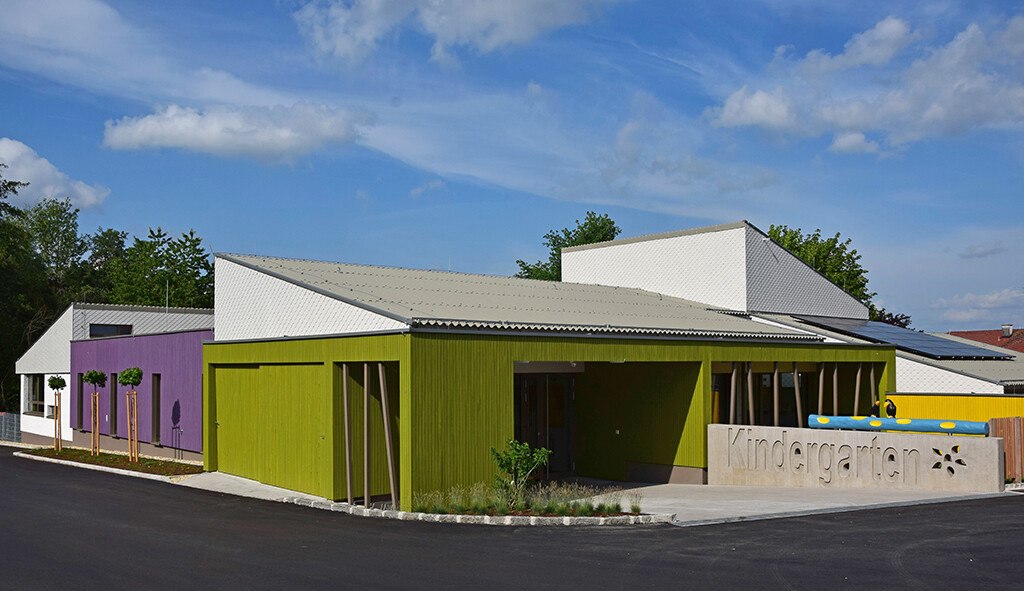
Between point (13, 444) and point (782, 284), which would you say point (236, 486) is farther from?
point (13, 444)

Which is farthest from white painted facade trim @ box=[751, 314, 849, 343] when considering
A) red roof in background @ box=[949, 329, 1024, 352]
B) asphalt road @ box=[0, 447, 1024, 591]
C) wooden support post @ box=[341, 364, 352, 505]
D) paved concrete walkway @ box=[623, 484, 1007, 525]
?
red roof in background @ box=[949, 329, 1024, 352]

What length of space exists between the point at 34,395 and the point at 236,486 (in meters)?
24.1

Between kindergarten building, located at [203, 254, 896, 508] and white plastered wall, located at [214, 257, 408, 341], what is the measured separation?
Result: 5cm

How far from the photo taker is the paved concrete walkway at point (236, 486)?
20391 mm

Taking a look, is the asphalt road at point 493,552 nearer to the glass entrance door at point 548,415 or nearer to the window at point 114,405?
the glass entrance door at point 548,415

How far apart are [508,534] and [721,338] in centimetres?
1052

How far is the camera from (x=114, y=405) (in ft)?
107

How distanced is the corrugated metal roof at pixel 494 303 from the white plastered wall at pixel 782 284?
276 cm

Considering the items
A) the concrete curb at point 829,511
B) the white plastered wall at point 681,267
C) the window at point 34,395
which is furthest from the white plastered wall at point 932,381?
the window at point 34,395

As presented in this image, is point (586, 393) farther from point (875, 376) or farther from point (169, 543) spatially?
point (169, 543)

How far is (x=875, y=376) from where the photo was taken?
2803cm

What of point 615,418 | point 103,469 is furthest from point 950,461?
point 103,469

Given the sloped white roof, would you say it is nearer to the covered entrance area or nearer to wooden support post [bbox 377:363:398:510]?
the covered entrance area

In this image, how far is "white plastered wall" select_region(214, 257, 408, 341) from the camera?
64.0 ft
